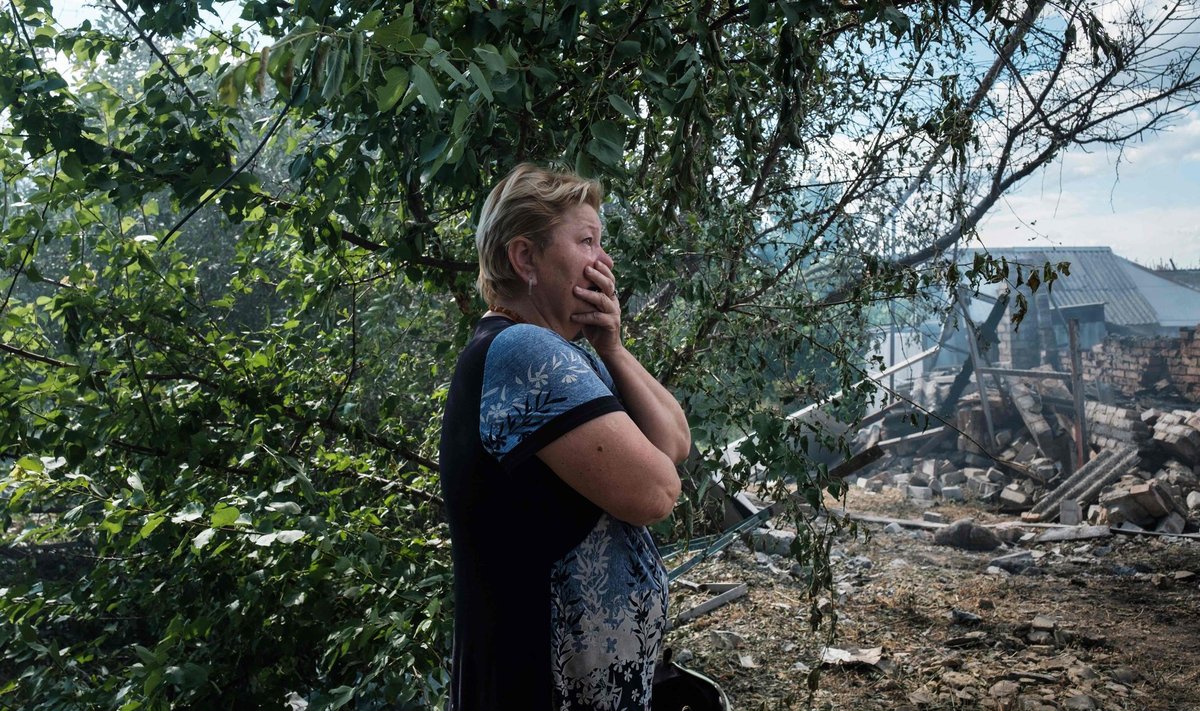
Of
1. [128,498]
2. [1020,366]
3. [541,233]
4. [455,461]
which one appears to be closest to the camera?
[455,461]

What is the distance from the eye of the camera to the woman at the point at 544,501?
138cm

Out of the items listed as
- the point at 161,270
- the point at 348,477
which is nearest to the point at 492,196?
the point at 348,477

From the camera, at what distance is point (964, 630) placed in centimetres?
546

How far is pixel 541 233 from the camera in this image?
163 centimetres

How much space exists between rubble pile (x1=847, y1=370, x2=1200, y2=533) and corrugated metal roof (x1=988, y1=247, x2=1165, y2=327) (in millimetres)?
1100

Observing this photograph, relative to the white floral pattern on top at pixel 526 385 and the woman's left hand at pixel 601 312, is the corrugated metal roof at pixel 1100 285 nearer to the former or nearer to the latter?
the woman's left hand at pixel 601 312

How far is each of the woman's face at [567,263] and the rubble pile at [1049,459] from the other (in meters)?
7.15

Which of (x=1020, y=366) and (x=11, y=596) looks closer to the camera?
(x=11, y=596)

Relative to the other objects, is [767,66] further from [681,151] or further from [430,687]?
[430,687]

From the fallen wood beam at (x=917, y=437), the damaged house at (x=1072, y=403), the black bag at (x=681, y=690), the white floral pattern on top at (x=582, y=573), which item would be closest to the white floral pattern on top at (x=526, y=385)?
the white floral pattern on top at (x=582, y=573)

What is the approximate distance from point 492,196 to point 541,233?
15 cm

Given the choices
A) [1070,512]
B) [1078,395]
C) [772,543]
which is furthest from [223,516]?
[1078,395]

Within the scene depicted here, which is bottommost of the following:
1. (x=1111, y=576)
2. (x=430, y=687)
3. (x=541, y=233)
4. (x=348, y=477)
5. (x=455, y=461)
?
(x=1111, y=576)

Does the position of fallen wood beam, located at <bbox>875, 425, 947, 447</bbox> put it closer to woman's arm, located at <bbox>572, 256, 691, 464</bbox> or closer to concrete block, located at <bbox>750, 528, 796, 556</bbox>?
concrete block, located at <bbox>750, 528, 796, 556</bbox>
